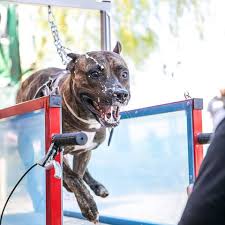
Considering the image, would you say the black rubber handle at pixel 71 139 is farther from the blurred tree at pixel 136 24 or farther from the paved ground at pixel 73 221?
the blurred tree at pixel 136 24

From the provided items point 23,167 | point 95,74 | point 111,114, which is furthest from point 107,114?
point 23,167

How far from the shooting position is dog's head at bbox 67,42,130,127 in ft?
5.00

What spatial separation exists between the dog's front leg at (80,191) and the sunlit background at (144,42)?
0.59 meters

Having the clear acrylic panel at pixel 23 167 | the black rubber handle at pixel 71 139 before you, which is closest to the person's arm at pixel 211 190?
the black rubber handle at pixel 71 139

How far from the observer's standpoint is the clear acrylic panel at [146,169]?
202 centimetres

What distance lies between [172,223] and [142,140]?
1.37 ft

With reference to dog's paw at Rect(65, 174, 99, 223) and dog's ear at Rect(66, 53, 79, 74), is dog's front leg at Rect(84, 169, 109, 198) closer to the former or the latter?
dog's paw at Rect(65, 174, 99, 223)

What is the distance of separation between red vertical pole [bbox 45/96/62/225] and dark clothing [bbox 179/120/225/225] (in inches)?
37.9

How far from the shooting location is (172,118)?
6.63 feet

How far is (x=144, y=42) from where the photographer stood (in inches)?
141

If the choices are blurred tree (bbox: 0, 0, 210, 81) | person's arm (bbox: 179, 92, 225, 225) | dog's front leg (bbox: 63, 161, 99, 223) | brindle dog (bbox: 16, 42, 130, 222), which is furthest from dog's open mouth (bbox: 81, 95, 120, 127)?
blurred tree (bbox: 0, 0, 210, 81)

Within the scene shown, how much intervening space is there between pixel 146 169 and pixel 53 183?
0.82 meters

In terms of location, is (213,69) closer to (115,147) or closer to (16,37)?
(115,147)

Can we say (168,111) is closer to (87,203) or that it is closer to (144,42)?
(87,203)
